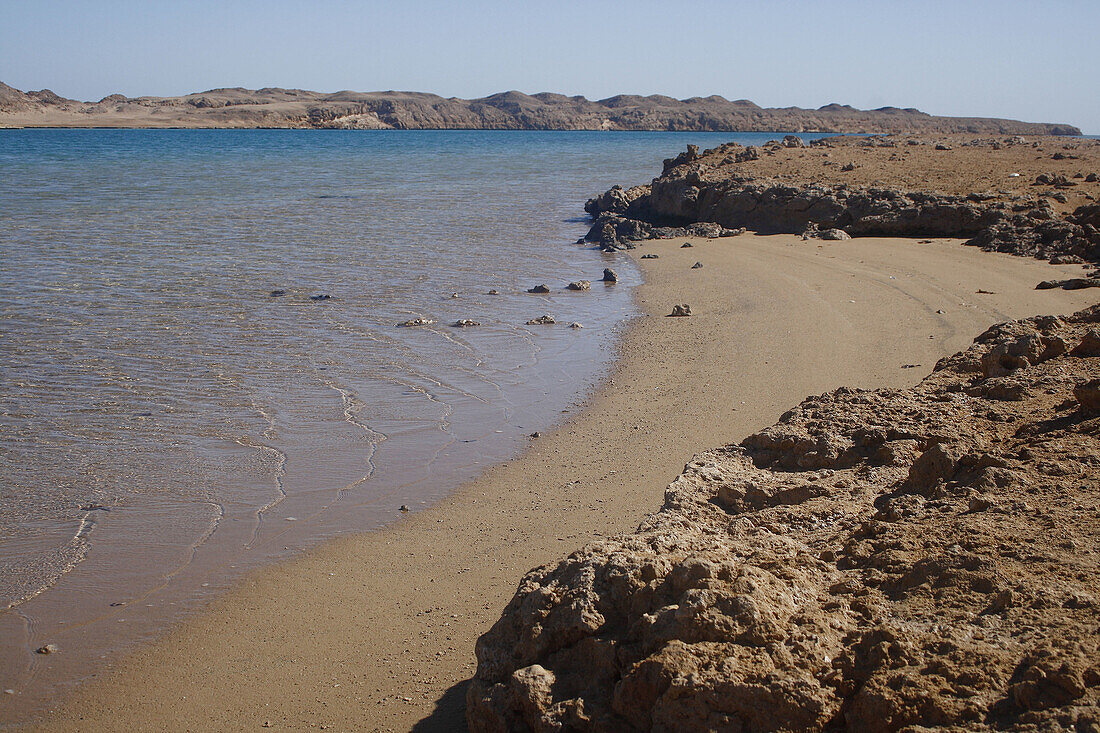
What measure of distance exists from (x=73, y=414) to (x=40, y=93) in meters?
132

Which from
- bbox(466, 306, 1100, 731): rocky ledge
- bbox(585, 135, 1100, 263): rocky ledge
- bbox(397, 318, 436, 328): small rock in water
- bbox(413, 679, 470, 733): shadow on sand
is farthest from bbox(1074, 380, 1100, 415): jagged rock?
bbox(585, 135, 1100, 263): rocky ledge

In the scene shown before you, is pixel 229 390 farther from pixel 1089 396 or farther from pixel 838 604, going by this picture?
pixel 1089 396

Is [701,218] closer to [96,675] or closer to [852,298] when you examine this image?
[852,298]

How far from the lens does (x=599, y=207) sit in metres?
24.4

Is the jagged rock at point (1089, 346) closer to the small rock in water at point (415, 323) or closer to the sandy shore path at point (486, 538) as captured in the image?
the sandy shore path at point (486, 538)

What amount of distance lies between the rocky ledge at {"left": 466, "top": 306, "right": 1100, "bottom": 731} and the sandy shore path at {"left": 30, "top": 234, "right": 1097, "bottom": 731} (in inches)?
38.0

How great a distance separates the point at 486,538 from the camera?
532cm

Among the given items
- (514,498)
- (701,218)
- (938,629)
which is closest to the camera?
(938,629)

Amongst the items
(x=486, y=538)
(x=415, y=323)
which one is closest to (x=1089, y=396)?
(x=486, y=538)

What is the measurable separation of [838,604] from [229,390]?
676 cm

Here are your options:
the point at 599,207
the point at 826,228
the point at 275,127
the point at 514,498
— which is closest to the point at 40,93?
the point at 275,127

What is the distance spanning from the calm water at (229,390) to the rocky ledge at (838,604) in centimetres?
262

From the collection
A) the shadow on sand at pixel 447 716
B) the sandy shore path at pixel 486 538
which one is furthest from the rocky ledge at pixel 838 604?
the sandy shore path at pixel 486 538

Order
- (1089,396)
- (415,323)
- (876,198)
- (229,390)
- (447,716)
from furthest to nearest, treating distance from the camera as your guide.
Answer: (876,198) → (415,323) → (229,390) → (1089,396) → (447,716)
